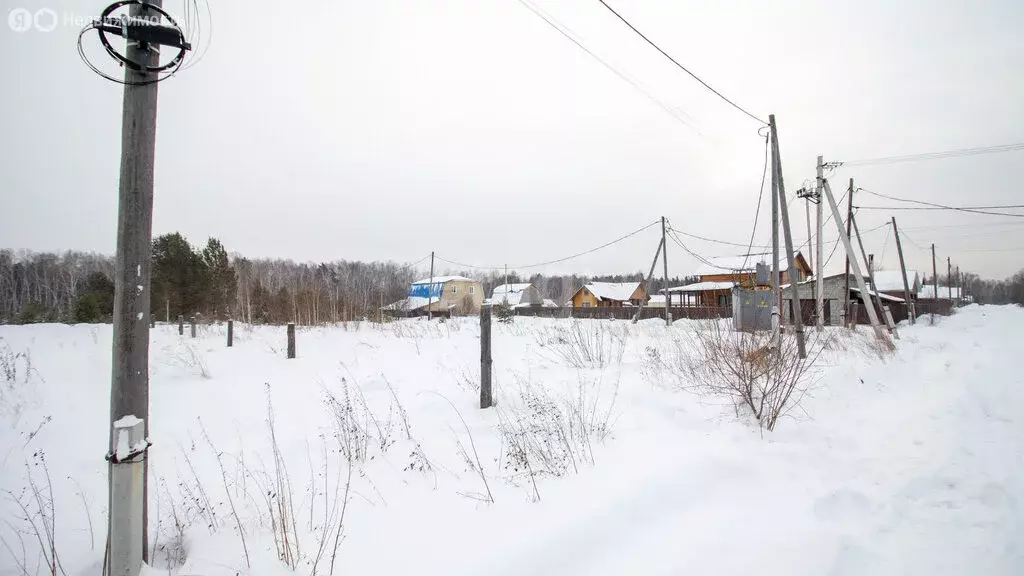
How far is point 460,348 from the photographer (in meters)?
10.4

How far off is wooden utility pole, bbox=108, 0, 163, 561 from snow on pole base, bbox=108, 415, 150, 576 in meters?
0.13

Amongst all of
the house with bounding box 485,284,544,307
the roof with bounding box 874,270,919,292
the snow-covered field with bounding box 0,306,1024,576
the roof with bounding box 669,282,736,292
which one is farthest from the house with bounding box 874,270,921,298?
the snow-covered field with bounding box 0,306,1024,576

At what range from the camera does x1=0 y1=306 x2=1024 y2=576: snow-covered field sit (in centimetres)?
211

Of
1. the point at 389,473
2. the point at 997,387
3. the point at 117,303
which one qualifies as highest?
the point at 117,303

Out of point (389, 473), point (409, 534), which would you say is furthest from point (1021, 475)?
point (389, 473)

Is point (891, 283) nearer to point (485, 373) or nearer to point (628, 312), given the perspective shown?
point (628, 312)

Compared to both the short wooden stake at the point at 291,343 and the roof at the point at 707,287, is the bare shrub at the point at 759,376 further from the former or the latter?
the roof at the point at 707,287

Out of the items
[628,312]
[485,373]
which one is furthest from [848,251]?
[628,312]

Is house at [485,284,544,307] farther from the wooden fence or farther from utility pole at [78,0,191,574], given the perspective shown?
utility pole at [78,0,191,574]

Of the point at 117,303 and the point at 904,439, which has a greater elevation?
the point at 117,303

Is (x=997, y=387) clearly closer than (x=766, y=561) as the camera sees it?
No

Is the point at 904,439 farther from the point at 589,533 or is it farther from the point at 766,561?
the point at 589,533

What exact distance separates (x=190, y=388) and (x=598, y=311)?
2870cm

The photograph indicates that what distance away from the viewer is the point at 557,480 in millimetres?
2900
